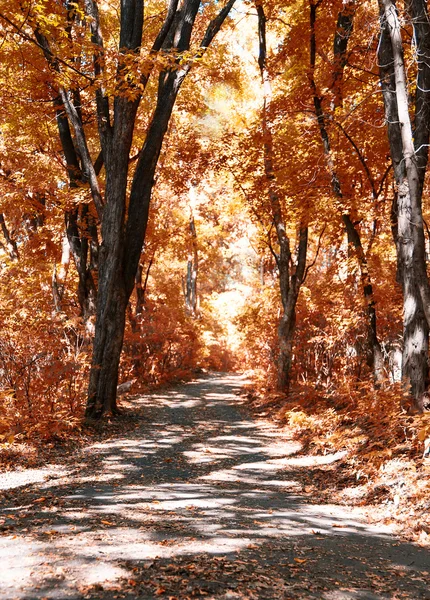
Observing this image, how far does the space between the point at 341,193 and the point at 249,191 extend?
4220mm

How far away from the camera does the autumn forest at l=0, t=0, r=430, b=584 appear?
684 centimetres

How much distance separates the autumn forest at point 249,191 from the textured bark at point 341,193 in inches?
1.6

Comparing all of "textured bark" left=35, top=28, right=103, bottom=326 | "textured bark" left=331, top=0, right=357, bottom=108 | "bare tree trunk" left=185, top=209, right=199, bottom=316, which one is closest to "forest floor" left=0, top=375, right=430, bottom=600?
"textured bark" left=35, top=28, right=103, bottom=326

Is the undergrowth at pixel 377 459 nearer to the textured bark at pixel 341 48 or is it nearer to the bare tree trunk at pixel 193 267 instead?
the textured bark at pixel 341 48

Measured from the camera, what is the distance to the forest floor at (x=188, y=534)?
3049mm

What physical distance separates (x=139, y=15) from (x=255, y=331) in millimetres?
10353

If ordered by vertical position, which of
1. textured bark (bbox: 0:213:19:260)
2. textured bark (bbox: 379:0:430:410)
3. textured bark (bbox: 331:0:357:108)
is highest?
textured bark (bbox: 331:0:357:108)

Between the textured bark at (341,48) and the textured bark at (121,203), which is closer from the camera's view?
the textured bark at (341,48)

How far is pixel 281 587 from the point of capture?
3137 millimetres

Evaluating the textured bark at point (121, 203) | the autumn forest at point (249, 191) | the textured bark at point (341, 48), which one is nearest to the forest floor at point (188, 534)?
the autumn forest at point (249, 191)

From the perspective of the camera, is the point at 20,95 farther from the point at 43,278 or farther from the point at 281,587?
the point at 281,587

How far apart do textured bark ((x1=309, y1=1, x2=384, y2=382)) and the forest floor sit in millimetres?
2330

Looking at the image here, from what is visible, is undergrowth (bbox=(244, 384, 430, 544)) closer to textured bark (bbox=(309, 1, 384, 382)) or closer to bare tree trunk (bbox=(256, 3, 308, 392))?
textured bark (bbox=(309, 1, 384, 382))

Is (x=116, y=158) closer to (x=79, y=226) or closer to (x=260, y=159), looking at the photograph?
(x=79, y=226)
